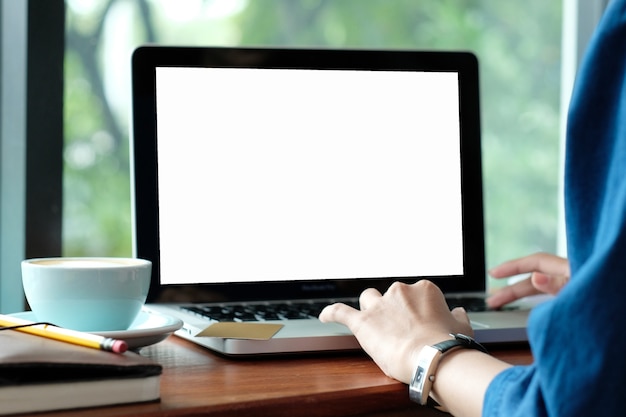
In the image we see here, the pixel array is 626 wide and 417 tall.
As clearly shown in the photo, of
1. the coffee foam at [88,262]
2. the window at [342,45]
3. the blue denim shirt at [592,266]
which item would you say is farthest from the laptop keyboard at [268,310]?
the window at [342,45]

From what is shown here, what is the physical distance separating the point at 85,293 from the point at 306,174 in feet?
1.23

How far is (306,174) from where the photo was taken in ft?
3.21

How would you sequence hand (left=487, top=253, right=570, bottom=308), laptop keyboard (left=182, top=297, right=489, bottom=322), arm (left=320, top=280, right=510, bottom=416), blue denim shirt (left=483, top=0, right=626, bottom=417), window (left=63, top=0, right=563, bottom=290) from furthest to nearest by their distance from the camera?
1. window (left=63, top=0, right=563, bottom=290)
2. hand (left=487, top=253, right=570, bottom=308)
3. laptop keyboard (left=182, top=297, right=489, bottom=322)
4. arm (left=320, top=280, right=510, bottom=416)
5. blue denim shirt (left=483, top=0, right=626, bottom=417)

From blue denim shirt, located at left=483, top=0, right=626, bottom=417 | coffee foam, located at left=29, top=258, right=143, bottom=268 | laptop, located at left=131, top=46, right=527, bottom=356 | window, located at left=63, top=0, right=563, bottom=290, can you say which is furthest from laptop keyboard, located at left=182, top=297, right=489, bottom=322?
window, located at left=63, top=0, right=563, bottom=290

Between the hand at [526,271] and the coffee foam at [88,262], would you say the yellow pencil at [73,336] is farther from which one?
the hand at [526,271]

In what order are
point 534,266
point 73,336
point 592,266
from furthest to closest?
1. point 534,266
2. point 73,336
3. point 592,266

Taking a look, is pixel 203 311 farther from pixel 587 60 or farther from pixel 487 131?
pixel 487 131

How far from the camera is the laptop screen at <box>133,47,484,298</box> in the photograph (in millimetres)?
936

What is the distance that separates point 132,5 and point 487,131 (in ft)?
7.68

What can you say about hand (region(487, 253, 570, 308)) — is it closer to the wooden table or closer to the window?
the wooden table

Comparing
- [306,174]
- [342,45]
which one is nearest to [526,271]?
[306,174]

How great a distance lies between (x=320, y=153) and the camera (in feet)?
3.22

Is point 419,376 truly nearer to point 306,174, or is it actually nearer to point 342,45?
point 306,174

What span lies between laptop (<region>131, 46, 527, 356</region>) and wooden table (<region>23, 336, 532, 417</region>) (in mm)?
154
